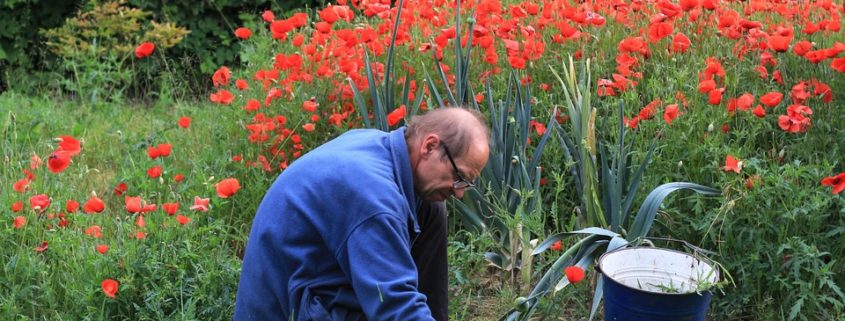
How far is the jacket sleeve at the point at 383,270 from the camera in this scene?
2404 millimetres

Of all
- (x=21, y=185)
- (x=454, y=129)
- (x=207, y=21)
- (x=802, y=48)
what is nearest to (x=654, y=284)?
(x=454, y=129)

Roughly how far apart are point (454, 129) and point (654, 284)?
0.90 meters

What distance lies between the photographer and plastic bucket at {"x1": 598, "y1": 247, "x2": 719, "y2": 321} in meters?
2.81

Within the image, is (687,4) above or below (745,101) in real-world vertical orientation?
above

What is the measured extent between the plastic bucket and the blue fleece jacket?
1.91ft

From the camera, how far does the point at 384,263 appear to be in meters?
2.40

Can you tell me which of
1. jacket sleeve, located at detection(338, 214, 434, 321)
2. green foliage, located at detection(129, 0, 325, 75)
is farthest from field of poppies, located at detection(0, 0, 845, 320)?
green foliage, located at detection(129, 0, 325, 75)

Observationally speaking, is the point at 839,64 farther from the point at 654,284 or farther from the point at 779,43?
the point at 654,284

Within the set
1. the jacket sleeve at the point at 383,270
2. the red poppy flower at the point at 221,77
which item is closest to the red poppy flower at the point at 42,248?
the red poppy flower at the point at 221,77

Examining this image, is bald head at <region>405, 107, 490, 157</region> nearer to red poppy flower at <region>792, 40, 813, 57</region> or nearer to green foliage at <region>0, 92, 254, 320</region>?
green foliage at <region>0, 92, 254, 320</region>

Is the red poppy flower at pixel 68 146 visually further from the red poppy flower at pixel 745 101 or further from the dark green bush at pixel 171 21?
the dark green bush at pixel 171 21

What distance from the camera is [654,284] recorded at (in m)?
3.05

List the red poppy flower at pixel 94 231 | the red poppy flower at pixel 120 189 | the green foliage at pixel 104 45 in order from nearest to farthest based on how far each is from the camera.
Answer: the red poppy flower at pixel 94 231, the red poppy flower at pixel 120 189, the green foliage at pixel 104 45

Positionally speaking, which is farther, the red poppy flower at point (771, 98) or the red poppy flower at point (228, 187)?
the red poppy flower at point (771, 98)
